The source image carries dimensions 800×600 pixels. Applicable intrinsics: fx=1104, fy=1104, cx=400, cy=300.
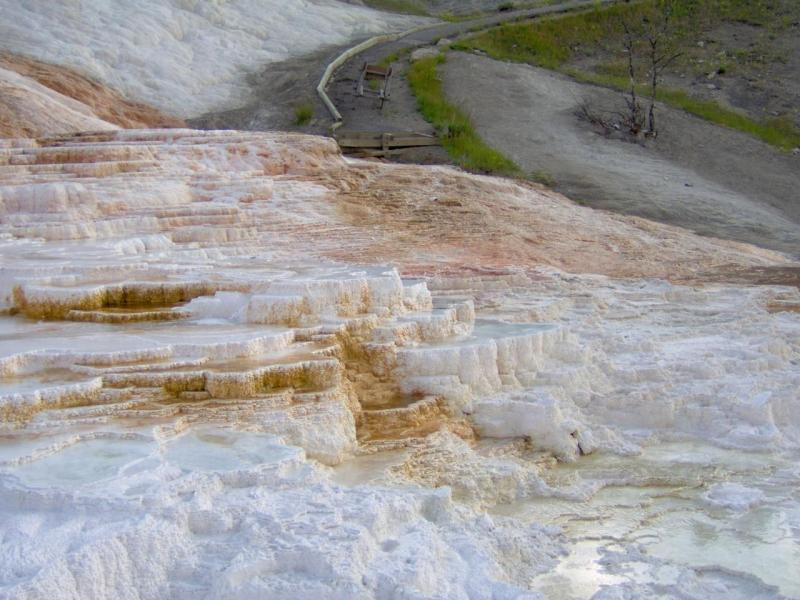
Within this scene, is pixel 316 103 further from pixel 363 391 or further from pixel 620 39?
pixel 363 391

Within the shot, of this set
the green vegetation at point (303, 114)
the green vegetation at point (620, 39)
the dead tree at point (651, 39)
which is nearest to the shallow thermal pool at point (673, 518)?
the green vegetation at point (303, 114)

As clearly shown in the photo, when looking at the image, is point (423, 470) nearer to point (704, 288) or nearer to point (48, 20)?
point (704, 288)

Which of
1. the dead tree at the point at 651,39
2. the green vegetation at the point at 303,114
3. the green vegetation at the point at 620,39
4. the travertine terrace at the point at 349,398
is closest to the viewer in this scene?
the travertine terrace at the point at 349,398

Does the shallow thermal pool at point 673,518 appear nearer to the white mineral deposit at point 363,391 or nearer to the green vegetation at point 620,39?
the white mineral deposit at point 363,391

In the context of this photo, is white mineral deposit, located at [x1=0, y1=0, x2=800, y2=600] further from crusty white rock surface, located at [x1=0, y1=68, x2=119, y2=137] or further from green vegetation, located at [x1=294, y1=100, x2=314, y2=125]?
green vegetation, located at [x1=294, y1=100, x2=314, y2=125]

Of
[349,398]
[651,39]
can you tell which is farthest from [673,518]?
[651,39]

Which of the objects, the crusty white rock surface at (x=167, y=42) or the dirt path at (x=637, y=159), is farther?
the crusty white rock surface at (x=167, y=42)

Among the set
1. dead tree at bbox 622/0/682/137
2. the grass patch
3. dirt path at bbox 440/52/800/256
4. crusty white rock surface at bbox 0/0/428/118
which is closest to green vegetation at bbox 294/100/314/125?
crusty white rock surface at bbox 0/0/428/118
